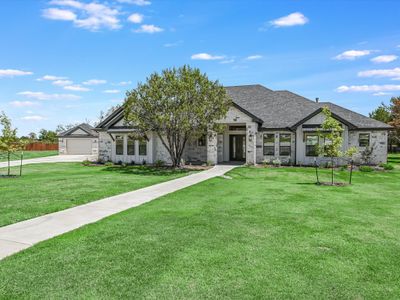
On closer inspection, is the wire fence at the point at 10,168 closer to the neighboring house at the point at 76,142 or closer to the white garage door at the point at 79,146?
the neighboring house at the point at 76,142

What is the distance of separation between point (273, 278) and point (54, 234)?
15.7ft

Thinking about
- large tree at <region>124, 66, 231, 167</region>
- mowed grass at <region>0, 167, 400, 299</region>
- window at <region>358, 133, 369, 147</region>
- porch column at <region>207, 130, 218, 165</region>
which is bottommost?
mowed grass at <region>0, 167, 400, 299</region>

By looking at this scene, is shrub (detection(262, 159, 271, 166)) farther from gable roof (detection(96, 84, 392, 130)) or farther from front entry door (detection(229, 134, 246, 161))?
front entry door (detection(229, 134, 246, 161))

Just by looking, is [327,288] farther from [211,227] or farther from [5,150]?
[5,150]

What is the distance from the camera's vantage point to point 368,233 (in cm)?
695

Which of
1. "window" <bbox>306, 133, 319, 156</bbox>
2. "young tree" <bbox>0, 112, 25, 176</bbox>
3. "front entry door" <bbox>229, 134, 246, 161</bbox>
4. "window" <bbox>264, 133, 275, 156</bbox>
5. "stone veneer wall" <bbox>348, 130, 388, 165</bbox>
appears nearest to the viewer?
"young tree" <bbox>0, 112, 25, 176</bbox>

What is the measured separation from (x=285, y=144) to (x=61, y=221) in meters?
19.5

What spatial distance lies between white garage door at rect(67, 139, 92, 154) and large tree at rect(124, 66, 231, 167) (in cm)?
2418

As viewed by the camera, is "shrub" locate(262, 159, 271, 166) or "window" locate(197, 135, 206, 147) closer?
"shrub" locate(262, 159, 271, 166)

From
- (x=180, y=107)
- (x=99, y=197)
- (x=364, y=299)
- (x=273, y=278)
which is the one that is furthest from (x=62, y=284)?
(x=180, y=107)

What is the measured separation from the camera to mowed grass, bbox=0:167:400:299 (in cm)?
440

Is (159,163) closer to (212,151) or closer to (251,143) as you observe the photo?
(212,151)

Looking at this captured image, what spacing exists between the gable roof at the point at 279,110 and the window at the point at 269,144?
0.76 m

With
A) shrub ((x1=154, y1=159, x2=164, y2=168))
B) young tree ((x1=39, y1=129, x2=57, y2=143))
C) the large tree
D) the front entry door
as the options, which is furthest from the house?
young tree ((x1=39, y1=129, x2=57, y2=143))
